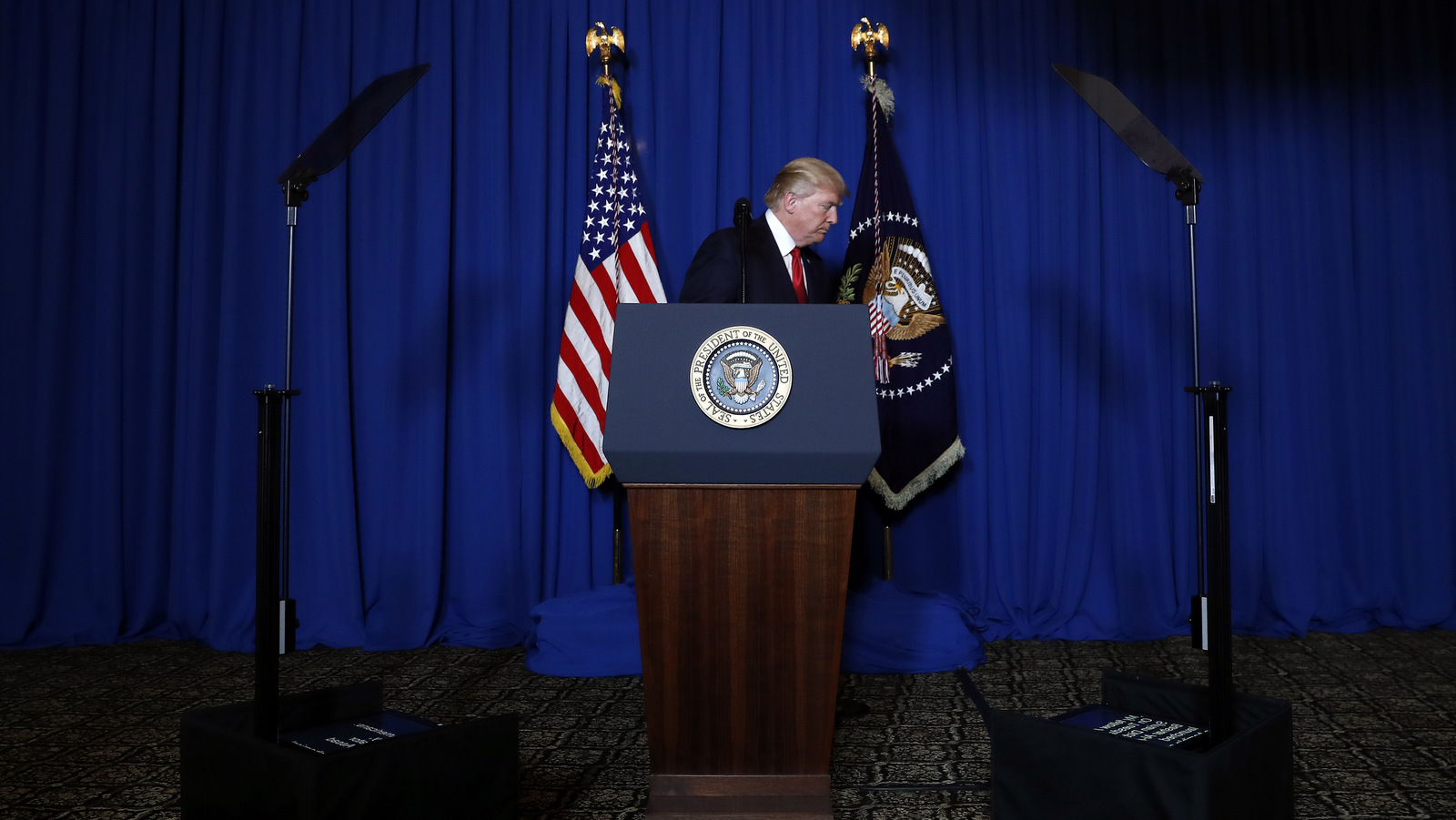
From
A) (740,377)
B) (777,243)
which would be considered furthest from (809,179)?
(740,377)

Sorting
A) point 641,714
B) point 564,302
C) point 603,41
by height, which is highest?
point 603,41

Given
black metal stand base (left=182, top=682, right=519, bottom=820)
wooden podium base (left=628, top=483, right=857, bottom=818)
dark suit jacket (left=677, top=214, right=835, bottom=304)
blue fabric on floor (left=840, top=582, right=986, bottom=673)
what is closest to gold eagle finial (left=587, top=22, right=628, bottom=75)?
dark suit jacket (left=677, top=214, right=835, bottom=304)

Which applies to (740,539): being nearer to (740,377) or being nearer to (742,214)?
(740,377)

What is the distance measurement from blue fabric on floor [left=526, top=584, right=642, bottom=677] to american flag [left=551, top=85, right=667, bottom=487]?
1.63 feet

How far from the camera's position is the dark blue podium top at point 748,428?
1753 millimetres

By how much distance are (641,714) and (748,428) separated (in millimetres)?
1304

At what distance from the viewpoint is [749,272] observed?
253 centimetres

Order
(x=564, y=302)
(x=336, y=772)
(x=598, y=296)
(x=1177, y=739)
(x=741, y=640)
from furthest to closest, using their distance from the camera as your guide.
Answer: (x=564, y=302) < (x=598, y=296) < (x=741, y=640) < (x=1177, y=739) < (x=336, y=772)

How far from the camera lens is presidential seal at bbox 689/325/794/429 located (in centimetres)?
176

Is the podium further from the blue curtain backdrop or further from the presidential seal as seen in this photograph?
the blue curtain backdrop

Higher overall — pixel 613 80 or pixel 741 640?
pixel 613 80

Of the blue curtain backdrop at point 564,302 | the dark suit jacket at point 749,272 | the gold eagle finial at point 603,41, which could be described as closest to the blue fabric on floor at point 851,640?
the blue curtain backdrop at point 564,302

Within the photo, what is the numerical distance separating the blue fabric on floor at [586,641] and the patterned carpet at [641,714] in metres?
0.07

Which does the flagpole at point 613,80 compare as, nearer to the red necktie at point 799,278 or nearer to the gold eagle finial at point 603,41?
the gold eagle finial at point 603,41
